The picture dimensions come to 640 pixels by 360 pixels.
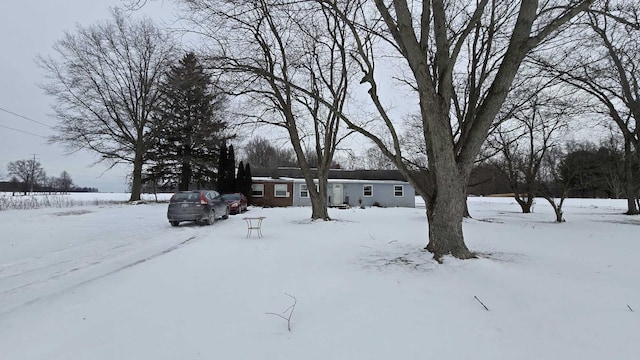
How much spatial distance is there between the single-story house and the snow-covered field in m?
25.0

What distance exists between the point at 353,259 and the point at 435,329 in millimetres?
3092

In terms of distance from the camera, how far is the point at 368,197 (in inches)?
1319

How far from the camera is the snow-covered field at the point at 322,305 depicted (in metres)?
2.94

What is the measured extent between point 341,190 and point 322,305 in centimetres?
2920

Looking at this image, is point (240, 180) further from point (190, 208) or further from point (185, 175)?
point (190, 208)

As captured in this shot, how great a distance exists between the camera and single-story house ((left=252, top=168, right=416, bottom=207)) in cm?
3225

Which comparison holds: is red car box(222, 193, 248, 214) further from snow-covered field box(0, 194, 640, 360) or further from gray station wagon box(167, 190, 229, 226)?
snow-covered field box(0, 194, 640, 360)

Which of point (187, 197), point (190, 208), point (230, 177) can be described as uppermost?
point (230, 177)

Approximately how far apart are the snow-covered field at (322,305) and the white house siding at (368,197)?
25258 millimetres

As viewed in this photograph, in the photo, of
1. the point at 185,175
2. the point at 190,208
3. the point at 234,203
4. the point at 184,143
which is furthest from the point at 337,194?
the point at 190,208

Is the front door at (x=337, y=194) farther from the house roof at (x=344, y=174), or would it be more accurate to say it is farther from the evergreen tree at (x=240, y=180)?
the evergreen tree at (x=240, y=180)

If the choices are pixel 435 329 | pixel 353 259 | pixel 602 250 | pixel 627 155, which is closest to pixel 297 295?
pixel 435 329

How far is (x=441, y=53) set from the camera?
6.18 m

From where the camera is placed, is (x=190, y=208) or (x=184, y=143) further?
(x=184, y=143)
